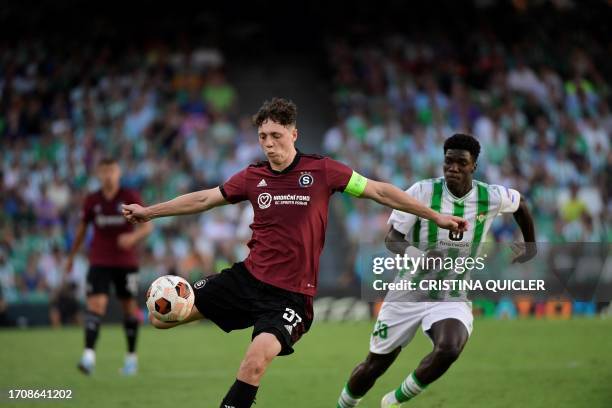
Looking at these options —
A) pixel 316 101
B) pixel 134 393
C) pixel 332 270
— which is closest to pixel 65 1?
pixel 316 101

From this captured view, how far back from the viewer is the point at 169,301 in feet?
22.4

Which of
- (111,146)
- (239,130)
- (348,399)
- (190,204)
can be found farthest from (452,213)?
(239,130)

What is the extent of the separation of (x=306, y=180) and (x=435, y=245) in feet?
4.74

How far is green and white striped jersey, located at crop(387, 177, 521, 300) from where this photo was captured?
777cm

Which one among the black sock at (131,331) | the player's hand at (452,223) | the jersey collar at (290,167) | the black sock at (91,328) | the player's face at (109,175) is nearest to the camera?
the player's hand at (452,223)

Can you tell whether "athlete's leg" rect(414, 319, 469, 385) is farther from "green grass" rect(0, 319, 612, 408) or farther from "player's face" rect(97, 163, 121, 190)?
"player's face" rect(97, 163, 121, 190)

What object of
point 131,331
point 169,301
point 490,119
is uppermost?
point 490,119

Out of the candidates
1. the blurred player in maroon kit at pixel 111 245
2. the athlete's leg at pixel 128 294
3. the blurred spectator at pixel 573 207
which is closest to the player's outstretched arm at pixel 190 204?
the blurred player in maroon kit at pixel 111 245

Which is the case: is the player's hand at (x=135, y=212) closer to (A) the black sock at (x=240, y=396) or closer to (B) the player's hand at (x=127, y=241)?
(A) the black sock at (x=240, y=396)

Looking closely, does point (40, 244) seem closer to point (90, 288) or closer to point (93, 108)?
point (93, 108)

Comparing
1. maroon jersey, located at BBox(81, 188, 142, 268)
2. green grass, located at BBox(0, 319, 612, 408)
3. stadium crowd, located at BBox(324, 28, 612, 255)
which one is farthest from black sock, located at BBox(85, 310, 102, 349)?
stadium crowd, located at BBox(324, 28, 612, 255)

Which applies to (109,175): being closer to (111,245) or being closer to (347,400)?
(111,245)

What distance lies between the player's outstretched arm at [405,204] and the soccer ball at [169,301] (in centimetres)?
147

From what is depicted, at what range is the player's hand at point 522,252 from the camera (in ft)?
25.3
